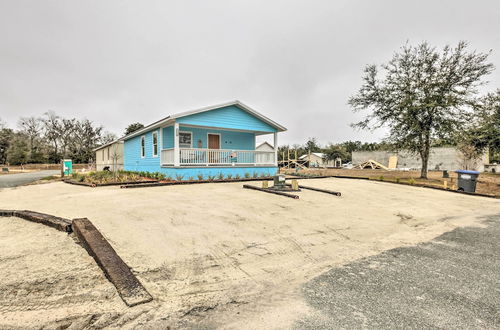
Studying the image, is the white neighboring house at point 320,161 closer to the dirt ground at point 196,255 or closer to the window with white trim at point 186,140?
the window with white trim at point 186,140

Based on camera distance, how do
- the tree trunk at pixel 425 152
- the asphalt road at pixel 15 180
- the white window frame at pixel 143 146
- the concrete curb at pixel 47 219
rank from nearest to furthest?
1. the concrete curb at pixel 47 219
2. the asphalt road at pixel 15 180
3. the tree trunk at pixel 425 152
4. the white window frame at pixel 143 146

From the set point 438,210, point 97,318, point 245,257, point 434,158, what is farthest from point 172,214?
point 434,158

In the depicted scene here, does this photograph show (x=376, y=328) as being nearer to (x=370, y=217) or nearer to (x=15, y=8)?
(x=370, y=217)

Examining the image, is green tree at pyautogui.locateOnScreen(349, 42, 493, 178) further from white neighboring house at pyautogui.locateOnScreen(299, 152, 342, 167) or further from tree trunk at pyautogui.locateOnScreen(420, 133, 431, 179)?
white neighboring house at pyautogui.locateOnScreen(299, 152, 342, 167)

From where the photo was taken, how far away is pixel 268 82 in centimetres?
2433

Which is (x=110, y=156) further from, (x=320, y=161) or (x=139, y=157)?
(x=320, y=161)

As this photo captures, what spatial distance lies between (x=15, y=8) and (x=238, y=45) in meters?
12.1

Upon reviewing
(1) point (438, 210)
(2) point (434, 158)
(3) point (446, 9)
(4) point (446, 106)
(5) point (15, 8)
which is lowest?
(1) point (438, 210)

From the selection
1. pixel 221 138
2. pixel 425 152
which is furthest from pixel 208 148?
pixel 425 152

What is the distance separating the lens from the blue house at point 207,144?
12680mm

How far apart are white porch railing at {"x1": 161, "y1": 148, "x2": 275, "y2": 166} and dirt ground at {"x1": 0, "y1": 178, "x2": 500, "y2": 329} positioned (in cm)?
675

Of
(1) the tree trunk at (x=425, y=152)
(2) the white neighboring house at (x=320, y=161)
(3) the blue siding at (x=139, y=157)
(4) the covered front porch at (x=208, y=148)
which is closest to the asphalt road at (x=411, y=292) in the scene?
(4) the covered front porch at (x=208, y=148)

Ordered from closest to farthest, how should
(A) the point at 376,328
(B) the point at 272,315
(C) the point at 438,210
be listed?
1. (A) the point at 376,328
2. (B) the point at 272,315
3. (C) the point at 438,210

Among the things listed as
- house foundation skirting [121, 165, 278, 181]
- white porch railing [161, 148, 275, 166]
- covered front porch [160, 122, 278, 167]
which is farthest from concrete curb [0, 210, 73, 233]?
white porch railing [161, 148, 275, 166]
